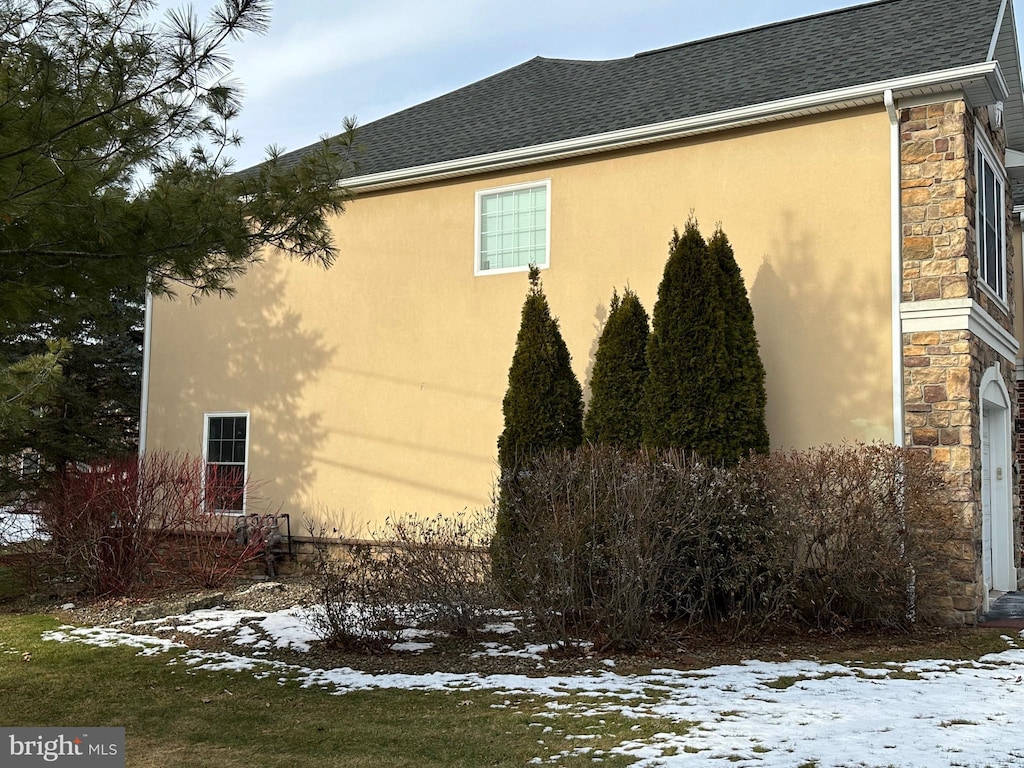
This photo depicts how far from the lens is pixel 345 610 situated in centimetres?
738

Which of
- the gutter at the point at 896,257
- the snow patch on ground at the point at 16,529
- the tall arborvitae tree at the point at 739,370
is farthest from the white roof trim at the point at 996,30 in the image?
the snow patch on ground at the point at 16,529

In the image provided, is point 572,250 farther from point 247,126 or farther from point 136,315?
point 136,315

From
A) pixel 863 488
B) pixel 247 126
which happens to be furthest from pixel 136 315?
pixel 863 488

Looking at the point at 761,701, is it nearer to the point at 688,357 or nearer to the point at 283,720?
the point at 283,720

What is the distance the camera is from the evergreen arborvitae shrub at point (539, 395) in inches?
382

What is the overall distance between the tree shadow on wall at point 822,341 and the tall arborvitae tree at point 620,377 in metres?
1.19

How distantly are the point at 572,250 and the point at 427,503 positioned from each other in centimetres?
336

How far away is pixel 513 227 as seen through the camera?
36.0 ft

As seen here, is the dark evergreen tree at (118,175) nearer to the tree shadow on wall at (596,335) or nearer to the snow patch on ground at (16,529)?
the tree shadow on wall at (596,335)

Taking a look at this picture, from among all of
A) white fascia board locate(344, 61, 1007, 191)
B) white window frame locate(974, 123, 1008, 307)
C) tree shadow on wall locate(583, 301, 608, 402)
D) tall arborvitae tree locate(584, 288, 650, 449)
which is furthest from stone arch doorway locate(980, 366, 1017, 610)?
tree shadow on wall locate(583, 301, 608, 402)

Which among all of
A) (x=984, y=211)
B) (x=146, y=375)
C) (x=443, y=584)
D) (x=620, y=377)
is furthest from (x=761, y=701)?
(x=146, y=375)

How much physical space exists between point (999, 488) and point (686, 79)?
5.75m

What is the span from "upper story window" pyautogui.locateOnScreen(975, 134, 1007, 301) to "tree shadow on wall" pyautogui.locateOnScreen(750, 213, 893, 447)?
4.53 feet

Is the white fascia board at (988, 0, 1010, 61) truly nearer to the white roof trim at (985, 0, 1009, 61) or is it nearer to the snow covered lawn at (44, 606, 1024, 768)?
the white roof trim at (985, 0, 1009, 61)
